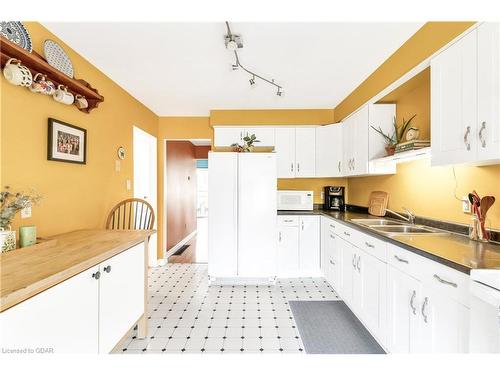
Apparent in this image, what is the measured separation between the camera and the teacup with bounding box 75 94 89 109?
6.46ft

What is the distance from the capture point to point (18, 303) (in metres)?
0.84

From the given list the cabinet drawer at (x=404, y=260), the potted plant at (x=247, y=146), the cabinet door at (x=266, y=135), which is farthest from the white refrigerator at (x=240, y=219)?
the cabinet drawer at (x=404, y=260)

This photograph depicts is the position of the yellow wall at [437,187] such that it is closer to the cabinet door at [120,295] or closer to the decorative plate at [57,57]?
the cabinet door at [120,295]

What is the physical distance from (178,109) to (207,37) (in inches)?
76.5

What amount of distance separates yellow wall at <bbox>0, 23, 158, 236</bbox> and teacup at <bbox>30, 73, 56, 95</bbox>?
7cm

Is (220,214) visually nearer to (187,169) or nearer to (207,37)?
(207,37)

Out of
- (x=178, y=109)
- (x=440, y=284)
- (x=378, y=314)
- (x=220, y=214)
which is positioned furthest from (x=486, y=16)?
(x=178, y=109)

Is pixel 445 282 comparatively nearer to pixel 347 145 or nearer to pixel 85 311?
pixel 85 311

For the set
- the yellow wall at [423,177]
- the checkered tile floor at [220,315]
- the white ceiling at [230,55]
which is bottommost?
the checkered tile floor at [220,315]

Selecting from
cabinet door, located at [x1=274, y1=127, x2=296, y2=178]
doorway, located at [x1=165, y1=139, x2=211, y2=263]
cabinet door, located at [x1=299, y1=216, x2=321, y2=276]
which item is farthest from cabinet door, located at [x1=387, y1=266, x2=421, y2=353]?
doorway, located at [x1=165, y1=139, x2=211, y2=263]

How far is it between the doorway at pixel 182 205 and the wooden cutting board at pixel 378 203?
2.83m

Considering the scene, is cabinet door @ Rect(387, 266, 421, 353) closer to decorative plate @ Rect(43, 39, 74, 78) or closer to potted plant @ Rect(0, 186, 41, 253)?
potted plant @ Rect(0, 186, 41, 253)

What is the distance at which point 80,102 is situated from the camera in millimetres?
1986

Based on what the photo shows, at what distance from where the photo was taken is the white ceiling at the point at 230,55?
176cm
